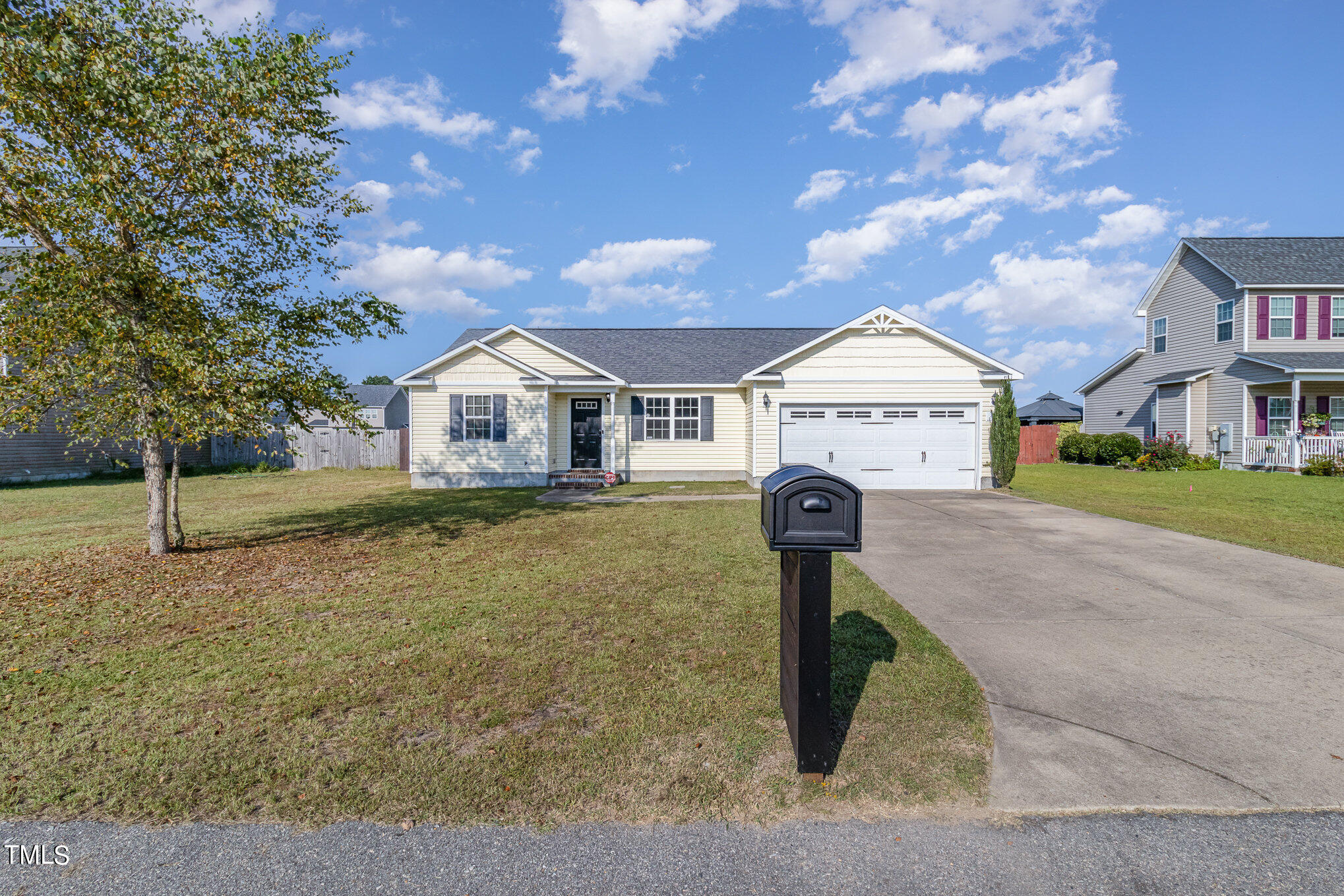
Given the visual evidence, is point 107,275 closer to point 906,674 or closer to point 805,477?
point 805,477

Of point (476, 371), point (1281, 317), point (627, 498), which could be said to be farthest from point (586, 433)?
point (1281, 317)

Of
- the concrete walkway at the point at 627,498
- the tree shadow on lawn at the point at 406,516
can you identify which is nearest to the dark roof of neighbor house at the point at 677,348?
the concrete walkway at the point at 627,498

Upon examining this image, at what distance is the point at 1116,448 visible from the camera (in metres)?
23.2

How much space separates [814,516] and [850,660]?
1990mm

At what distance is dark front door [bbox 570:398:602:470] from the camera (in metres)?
17.6

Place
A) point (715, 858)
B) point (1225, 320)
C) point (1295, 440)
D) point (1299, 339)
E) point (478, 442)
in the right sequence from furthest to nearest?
1. point (1225, 320)
2. point (1299, 339)
3. point (1295, 440)
4. point (478, 442)
5. point (715, 858)

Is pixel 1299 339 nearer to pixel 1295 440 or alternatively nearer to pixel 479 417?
pixel 1295 440

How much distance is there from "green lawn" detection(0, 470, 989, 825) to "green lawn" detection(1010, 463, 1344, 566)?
6.73 meters

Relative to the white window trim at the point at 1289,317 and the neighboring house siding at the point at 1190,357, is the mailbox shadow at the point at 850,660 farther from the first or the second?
the white window trim at the point at 1289,317

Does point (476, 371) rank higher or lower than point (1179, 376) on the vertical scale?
lower

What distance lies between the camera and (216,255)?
8.18 metres

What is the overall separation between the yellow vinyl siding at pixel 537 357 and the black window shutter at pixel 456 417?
1.93 meters

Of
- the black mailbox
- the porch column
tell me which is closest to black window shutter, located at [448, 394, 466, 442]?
the black mailbox

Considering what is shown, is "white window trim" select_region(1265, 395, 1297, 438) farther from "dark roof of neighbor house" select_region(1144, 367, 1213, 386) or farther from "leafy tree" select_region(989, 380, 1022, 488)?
"leafy tree" select_region(989, 380, 1022, 488)
